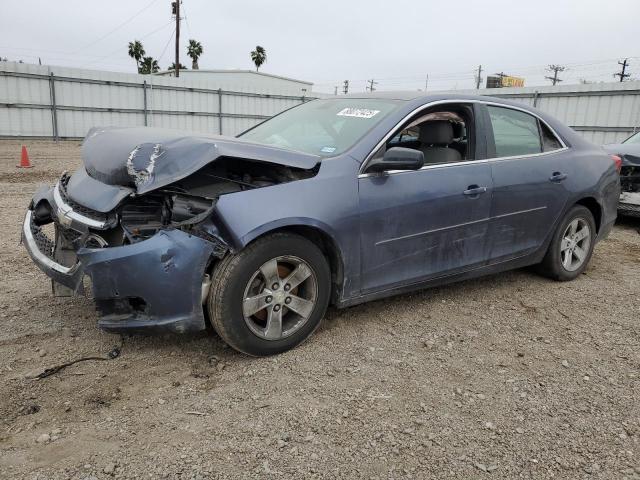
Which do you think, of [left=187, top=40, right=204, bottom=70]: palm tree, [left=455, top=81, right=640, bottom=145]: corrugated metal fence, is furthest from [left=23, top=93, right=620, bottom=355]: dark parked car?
[left=187, top=40, right=204, bottom=70]: palm tree

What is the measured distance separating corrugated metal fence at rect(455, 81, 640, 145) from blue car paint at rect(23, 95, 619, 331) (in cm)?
1270

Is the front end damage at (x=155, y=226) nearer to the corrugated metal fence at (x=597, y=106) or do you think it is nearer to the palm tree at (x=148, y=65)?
the corrugated metal fence at (x=597, y=106)

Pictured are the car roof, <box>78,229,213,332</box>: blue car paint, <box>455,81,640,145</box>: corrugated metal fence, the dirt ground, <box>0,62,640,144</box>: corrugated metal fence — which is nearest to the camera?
the dirt ground

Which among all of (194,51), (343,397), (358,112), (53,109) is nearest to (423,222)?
(358,112)

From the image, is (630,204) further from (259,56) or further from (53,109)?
(259,56)

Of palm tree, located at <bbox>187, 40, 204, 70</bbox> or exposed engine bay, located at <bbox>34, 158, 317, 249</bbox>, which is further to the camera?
palm tree, located at <bbox>187, 40, 204, 70</bbox>

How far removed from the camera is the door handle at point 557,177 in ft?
14.3

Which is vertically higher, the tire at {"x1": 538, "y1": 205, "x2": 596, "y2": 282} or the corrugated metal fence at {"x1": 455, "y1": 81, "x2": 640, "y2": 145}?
the corrugated metal fence at {"x1": 455, "y1": 81, "x2": 640, "y2": 145}

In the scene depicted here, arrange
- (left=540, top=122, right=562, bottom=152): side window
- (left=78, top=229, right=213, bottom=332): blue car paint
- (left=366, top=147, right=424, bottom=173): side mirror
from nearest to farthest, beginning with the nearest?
(left=78, top=229, right=213, bottom=332): blue car paint < (left=366, top=147, right=424, bottom=173): side mirror < (left=540, top=122, right=562, bottom=152): side window

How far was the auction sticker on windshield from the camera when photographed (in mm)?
3706

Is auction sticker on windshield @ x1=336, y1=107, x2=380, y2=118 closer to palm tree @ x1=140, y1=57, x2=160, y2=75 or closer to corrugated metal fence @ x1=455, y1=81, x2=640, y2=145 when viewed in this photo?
corrugated metal fence @ x1=455, y1=81, x2=640, y2=145

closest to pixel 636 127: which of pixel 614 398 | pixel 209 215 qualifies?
pixel 614 398

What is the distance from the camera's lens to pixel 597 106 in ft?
54.3

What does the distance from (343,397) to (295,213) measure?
105cm
